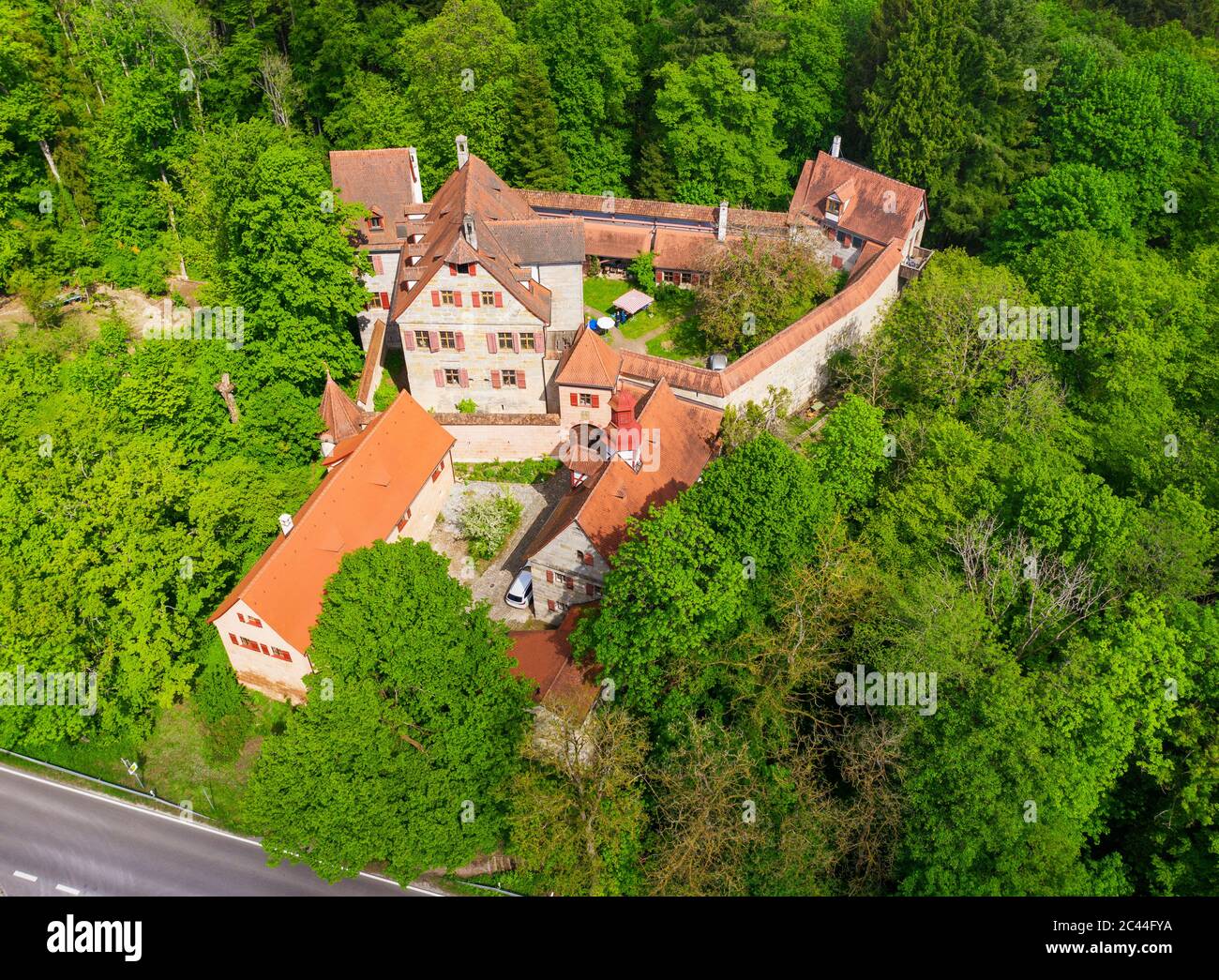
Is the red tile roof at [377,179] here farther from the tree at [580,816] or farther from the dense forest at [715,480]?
the tree at [580,816]

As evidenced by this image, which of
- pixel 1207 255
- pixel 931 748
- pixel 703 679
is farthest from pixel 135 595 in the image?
pixel 1207 255

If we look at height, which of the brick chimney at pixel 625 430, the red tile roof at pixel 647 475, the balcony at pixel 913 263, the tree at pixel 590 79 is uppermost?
the tree at pixel 590 79

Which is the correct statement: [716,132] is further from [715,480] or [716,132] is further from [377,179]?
[715,480]

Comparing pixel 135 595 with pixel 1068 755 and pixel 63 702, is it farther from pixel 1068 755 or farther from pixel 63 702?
pixel 1068 755

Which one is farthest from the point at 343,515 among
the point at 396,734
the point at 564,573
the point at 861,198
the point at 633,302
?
the point at 861,198

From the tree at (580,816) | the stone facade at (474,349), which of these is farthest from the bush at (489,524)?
the tree at (580,816)

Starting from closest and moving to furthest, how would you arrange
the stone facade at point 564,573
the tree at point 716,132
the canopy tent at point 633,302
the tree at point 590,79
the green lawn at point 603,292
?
1. the stone facade at point 564,573
2. the canopy tent at point 633,302
3. the green lawn at point 603,292
4. the tree at point 716,132
5. the tree at point 590,79

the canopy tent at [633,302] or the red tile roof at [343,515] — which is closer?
the red tile roof at [343,515]
